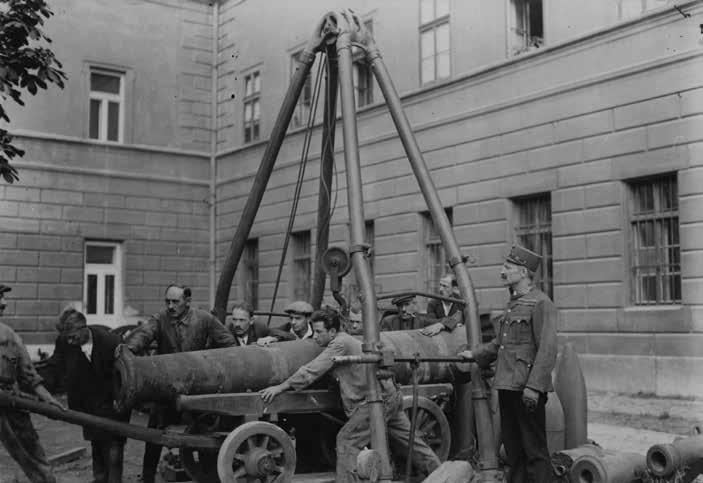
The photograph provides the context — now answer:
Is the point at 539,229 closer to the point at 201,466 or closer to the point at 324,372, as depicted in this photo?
the point at 324,372

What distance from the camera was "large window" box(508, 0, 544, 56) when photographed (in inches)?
592

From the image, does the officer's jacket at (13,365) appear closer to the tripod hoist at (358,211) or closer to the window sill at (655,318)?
the tripod hoist at (358,211)

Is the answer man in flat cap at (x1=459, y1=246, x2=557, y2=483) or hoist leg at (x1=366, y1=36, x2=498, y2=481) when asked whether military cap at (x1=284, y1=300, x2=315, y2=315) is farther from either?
man in flat cap at (x1=459, y1=246, x2=557, y2=483)

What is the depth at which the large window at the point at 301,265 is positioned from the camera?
19922 millimetres

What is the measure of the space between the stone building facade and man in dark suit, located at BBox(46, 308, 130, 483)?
7802mm

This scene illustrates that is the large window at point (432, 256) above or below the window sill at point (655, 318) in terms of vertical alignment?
above

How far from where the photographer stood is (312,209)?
1959 cm

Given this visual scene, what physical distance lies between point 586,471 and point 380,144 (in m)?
11.6

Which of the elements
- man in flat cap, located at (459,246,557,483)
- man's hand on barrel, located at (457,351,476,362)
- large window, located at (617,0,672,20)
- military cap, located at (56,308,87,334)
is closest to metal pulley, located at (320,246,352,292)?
man's hand on barrel, located at (457,351,476,362)

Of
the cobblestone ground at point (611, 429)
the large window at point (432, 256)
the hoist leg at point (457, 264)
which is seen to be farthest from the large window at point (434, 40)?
the hoist leg at point (457, 264)

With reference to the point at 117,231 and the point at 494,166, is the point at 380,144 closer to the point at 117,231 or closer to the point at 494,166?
the point at 494,166

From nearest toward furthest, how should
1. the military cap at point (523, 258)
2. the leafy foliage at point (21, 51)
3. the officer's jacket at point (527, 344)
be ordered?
the officer's jacket at point (527, 344) → the military cap at point (523, 258) → the leafy foliage at point (21, 51)

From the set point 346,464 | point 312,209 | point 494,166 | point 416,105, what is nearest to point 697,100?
point 494,166

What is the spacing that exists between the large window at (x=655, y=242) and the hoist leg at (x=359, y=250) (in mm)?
6406
